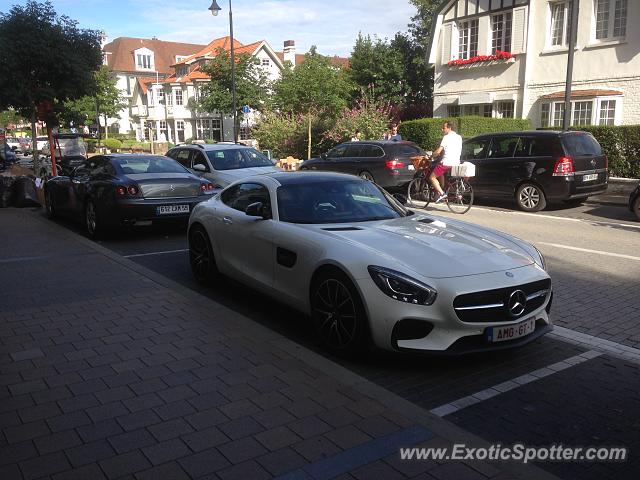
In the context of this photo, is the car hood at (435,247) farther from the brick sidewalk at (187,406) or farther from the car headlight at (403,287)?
the brick sidewalk at (187,406)

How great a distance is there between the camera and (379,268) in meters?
→ 4.25

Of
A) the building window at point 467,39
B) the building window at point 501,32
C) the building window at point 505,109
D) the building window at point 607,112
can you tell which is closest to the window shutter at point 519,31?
the building window at point 501,32

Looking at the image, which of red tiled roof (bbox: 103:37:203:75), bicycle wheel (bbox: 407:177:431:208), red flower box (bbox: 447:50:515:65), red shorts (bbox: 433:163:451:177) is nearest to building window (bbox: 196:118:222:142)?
red tiled roof (bbox: 103:37:203:75)

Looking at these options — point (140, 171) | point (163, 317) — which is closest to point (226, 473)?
point (163, 317)

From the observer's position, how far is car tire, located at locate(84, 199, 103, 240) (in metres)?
9.97

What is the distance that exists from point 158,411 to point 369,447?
1335mm

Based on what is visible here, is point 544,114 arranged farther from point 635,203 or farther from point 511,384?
point 511,384

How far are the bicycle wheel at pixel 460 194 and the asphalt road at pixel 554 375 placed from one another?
18.2ft

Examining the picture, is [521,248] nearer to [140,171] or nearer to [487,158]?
[140,171]

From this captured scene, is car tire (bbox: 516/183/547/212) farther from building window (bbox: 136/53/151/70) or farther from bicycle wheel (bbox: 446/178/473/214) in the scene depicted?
building window (bbox: 136/53/151/70)

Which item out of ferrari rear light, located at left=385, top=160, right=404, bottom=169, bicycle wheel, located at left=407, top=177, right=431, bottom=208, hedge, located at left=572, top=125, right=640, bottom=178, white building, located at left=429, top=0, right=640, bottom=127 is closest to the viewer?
bicycle wheel, located at left=407, top=177, right=431, bottom=208

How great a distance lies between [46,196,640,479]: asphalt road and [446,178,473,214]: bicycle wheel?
219 inches

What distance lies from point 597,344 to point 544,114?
21361 millimetres

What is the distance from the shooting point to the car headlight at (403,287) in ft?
13.4
